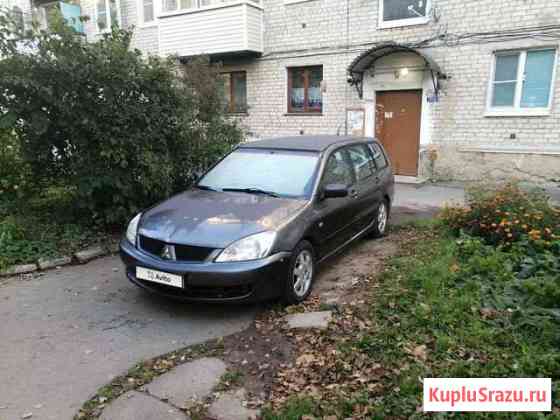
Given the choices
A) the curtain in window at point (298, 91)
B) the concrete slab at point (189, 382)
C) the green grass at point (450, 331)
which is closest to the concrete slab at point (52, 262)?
the concrete slab at point (189, 382)

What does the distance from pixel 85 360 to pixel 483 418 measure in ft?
9.12

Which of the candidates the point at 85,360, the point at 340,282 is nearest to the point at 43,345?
the point at 85,360

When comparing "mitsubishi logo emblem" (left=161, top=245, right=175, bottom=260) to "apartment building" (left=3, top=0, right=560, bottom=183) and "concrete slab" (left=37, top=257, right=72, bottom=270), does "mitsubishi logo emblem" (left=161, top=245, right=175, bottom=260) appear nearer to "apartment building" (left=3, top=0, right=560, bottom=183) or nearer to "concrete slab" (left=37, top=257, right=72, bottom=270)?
"concrete slab" (left=37, top=257, right=72, bottom=270)

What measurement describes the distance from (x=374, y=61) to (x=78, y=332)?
32.8 feet

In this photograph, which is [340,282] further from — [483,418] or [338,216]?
[483,418]

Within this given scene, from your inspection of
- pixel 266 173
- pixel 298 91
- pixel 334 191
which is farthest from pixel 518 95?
pixel 266 173

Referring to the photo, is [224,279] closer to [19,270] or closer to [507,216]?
[19,270]

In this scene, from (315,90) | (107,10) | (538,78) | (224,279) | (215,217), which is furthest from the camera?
(107,10)

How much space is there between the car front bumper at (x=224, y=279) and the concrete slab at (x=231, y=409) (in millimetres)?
988

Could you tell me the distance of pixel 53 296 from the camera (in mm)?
4512

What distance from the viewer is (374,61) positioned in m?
11.3

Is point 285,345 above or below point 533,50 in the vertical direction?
below

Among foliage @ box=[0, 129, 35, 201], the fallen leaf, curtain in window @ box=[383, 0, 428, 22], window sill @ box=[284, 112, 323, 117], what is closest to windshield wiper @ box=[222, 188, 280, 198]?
the fallen leaf

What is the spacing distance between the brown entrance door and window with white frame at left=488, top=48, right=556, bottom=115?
1.82 metres
